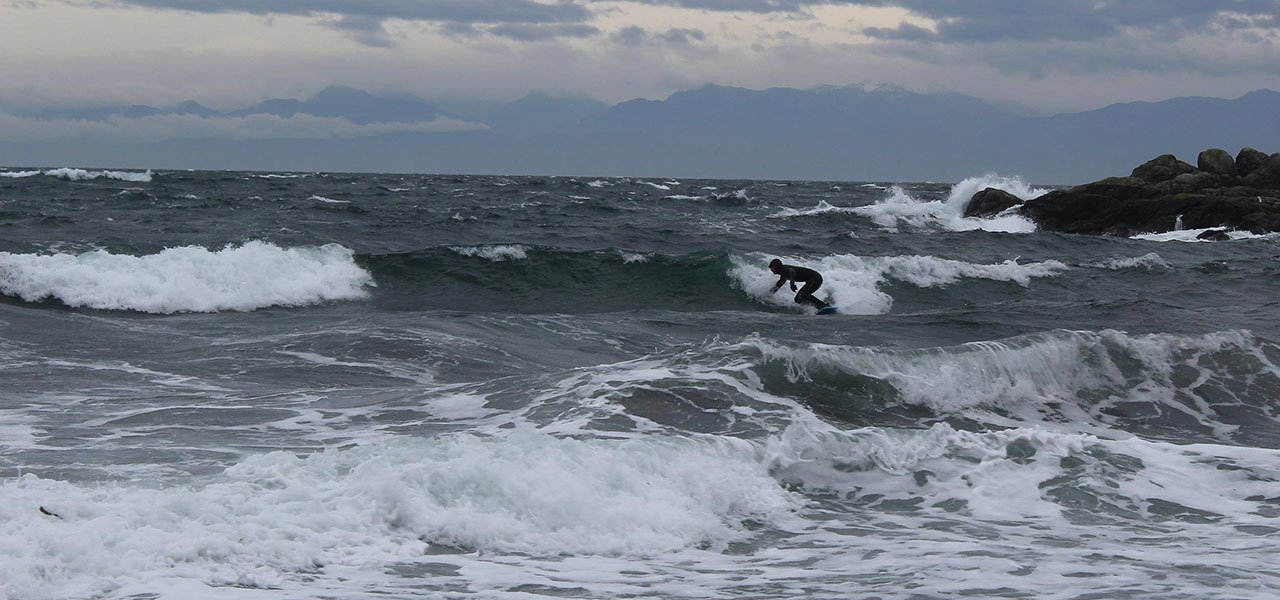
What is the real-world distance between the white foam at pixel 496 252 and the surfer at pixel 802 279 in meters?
5.86

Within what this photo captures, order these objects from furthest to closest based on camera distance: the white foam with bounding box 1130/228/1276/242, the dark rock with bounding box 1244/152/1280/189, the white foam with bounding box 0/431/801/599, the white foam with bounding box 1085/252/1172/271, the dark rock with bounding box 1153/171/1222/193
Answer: the dark rock with bounding box 1244/152/1280/189 → the dark rock with bounding box 1153/171/1222/193 → the white foam with bounding box 1130/228/1276/242 → the white foam with bounding box 1085/252/1172/271 → the white foam with bounding box 0/431/801/599

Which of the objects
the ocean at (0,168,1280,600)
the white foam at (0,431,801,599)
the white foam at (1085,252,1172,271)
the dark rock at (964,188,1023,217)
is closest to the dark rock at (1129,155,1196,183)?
the dark rock at (964,188,1023,217)

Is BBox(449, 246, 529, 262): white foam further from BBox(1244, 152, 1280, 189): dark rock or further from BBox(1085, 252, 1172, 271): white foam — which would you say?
BBox(1244, 152, 1280, 189): dark rock

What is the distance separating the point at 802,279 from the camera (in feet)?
66.4

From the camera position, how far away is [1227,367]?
1348cm

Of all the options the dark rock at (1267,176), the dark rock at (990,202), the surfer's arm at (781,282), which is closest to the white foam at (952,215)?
the dark rock at (990,202)

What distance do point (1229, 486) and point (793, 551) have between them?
397cm

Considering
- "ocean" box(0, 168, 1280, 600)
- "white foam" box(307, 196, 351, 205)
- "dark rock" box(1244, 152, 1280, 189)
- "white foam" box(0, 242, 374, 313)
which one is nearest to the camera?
"ocean" box(0, 168, 1280, 600)

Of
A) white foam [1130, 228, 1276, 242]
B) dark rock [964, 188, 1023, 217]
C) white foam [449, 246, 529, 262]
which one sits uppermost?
dark rock [964, 188, 1023, 217]

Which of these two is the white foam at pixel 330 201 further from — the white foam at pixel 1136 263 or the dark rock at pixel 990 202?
the white foam at pixel 1136 263

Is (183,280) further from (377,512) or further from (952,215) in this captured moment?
(952,215)

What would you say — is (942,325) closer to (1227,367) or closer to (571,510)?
(1227,367)

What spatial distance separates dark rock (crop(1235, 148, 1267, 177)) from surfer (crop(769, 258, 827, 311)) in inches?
1137

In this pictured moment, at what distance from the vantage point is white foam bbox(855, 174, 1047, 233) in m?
40.4
